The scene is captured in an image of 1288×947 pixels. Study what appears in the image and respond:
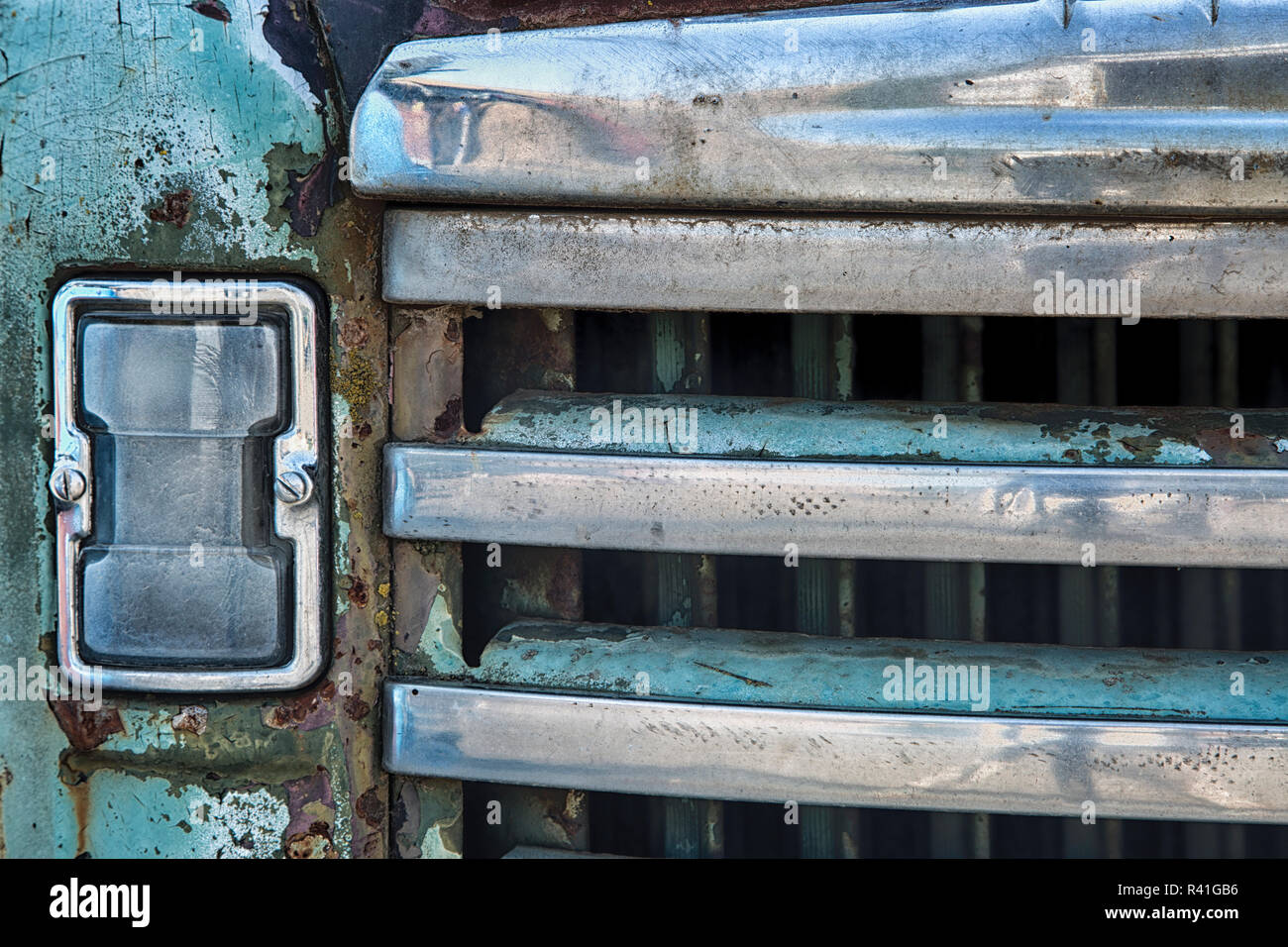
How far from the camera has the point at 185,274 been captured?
994 millimetres

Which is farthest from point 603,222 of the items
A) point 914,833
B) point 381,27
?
point 914,833

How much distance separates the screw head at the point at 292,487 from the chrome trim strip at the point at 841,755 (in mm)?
229

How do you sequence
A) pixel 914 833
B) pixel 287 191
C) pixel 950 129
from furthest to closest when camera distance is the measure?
pixel 914 833 → pixel 287 191 → pixel 950 129

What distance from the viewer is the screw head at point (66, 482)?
3.18 feet

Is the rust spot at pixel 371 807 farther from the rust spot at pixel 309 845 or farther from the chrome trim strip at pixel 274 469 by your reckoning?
the chrome trim strip at pixel 274 469

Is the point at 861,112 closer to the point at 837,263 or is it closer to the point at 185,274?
the point at 837,263

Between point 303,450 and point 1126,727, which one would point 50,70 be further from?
point 1126,727

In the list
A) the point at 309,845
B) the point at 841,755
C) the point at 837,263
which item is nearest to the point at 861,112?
A: the point at 837,263

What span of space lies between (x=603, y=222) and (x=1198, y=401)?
0.67 metres

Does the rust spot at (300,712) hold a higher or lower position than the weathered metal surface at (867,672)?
lower

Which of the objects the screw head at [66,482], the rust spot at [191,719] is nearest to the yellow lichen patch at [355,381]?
the screw head at [66,482]

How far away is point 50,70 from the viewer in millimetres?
974

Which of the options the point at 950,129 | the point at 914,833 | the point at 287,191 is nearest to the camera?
the point at 950,129

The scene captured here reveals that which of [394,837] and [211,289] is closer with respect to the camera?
[211,289]
